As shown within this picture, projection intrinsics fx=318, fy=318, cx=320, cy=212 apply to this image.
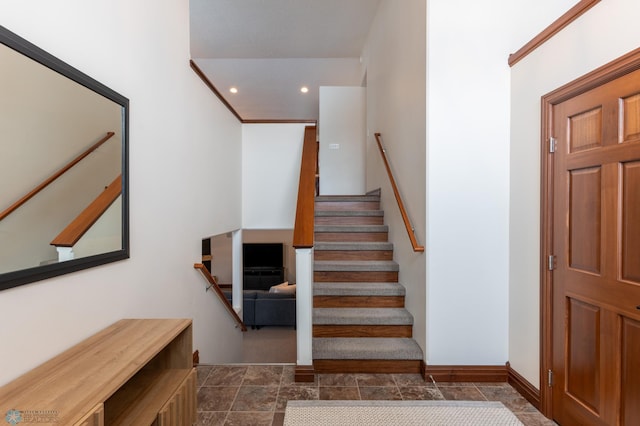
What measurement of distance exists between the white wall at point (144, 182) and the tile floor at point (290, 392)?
698mm

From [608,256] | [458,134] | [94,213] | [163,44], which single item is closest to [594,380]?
[608,256]

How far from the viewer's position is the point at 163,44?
7.80 ft

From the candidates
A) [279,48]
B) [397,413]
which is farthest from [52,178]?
[279,48]

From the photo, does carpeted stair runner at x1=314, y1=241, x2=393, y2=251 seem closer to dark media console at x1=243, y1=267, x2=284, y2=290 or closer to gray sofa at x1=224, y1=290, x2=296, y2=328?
gray sofa at x1=224, y1=290, x2=296, y2=328

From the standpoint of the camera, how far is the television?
9156 mm

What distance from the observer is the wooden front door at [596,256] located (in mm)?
1553

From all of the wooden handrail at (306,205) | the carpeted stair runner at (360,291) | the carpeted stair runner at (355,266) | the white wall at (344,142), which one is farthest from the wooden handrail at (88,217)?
the white wall at (344,142)

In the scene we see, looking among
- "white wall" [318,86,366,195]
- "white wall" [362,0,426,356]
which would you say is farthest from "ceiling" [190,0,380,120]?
"white wall" [362,0,426,356]

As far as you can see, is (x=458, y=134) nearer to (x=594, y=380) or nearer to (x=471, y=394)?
(x=594, y=380)

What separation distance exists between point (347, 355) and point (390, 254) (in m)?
1.36

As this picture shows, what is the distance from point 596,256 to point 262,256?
8.15 metres

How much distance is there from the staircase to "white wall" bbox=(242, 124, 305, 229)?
0.92 m

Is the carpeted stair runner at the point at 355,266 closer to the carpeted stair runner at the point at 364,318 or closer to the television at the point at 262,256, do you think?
the carpeted stair runner at the point at 364,318

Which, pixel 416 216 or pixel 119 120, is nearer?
pixel 119 120
